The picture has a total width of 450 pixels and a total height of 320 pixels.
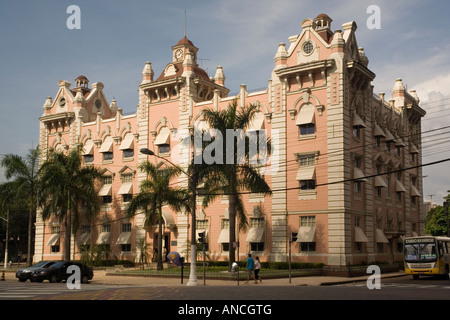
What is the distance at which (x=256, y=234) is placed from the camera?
1718 inches

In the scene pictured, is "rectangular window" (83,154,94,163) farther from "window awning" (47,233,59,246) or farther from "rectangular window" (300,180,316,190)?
"rectangular window" (300,180,316,190)

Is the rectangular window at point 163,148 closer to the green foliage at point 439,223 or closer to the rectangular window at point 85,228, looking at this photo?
the rectangular window at point 85,228

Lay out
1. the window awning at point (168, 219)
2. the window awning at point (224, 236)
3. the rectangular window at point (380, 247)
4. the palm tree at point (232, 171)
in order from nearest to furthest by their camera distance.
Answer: the palm tree at point (232, 171) < the window awning at point (224, 236) < the rectangular window at point (380, 247) < the window awning at point (168, 219)

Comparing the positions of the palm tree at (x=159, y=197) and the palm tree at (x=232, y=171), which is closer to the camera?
the palm tree at (x=232, y=171)

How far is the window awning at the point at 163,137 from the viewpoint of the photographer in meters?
50.3

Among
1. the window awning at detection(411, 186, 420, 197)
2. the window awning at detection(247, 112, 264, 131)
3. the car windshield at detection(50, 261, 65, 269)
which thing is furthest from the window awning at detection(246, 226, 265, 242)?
the window awning at detection(411, 186, 420, 197)

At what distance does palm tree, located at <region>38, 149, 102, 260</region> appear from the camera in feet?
163

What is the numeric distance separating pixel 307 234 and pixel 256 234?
4.58m

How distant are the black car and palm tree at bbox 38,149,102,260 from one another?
53.3 ft

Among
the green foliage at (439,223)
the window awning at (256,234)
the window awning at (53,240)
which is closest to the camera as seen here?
the window awning at (256,234)

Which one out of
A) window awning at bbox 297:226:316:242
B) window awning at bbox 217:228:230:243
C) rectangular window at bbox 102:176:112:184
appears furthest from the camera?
rectangular window at bbox 102:176:112:184

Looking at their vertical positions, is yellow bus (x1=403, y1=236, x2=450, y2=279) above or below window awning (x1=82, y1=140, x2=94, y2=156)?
below

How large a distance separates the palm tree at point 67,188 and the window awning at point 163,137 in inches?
280

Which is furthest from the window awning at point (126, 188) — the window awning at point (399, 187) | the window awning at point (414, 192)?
the window awning at point (414, 192)
